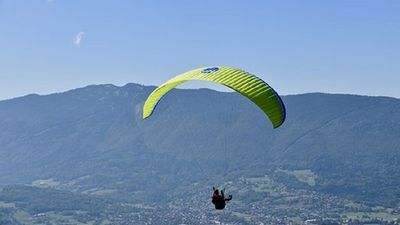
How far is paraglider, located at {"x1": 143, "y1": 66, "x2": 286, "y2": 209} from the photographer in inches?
1313

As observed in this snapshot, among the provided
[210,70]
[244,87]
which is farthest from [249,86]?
[210,70]

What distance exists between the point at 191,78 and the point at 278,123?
19.6ft

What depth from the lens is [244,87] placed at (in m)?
33.8

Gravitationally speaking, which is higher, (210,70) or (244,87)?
(210,70)

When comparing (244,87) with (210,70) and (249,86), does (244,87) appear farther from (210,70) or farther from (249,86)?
(210,70)

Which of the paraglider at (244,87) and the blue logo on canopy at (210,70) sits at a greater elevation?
the blue logo on canopy at (210,70)

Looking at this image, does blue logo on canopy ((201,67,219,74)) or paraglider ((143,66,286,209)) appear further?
blue logo on canopy ((201,67,219,74))

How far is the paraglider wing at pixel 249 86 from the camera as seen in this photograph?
33344 millimetres

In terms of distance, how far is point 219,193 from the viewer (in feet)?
120

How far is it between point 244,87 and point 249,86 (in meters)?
0.31

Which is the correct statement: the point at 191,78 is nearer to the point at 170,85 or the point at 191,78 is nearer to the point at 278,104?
the point at 170,85

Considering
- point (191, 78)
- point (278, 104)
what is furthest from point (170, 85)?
point (278, 104)

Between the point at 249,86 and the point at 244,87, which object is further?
the point at 249,86

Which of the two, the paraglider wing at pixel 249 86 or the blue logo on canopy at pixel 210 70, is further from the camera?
the blue logo on canopy at pixel 210 70
